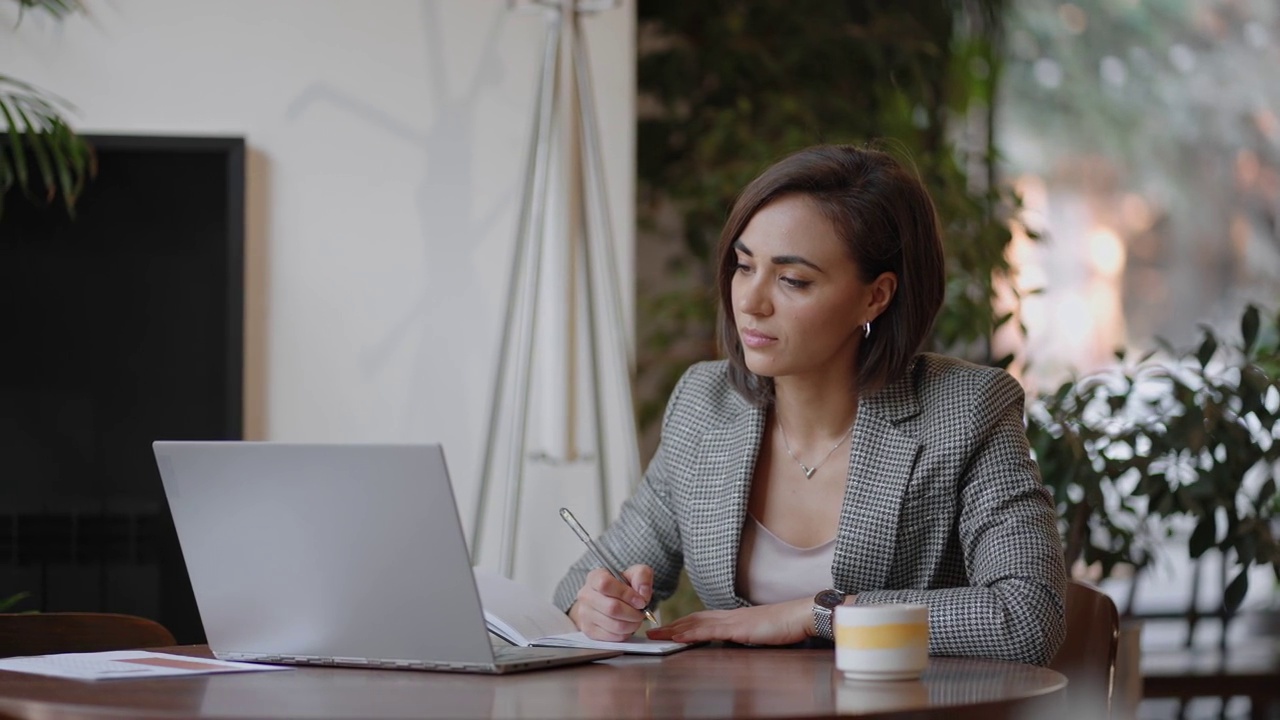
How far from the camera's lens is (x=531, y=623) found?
1.57 meters

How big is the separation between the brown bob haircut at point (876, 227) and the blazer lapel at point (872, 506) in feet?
0.31

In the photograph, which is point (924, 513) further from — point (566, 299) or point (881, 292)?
point (566, 299)

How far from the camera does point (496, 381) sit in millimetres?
2861

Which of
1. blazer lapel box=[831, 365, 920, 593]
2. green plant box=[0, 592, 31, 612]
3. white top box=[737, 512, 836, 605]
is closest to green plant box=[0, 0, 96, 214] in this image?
green plant box=[0, 592, 31, 612]

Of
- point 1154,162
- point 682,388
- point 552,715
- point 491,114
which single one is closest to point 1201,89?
point 1154,162

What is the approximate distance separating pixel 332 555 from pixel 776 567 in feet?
2.26

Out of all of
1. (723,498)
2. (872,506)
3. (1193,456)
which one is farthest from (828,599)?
(1193,456)

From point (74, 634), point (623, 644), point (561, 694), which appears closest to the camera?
point (561, 694)

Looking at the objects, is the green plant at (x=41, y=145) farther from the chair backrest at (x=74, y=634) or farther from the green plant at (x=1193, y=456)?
the green plant at (x=1193, y=456)

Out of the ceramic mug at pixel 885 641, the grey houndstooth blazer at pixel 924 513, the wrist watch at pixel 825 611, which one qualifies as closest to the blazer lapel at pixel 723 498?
the grey houndstooth blazer at pixel 924 513

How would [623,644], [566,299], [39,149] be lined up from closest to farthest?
[623,644], [39,149], [566,299]

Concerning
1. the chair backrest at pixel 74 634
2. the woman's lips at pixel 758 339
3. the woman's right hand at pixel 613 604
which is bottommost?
the chair backrest at pixel 74 634

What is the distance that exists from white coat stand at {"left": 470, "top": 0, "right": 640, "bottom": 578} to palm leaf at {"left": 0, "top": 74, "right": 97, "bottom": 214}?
870mm

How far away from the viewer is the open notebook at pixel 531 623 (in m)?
1.50
